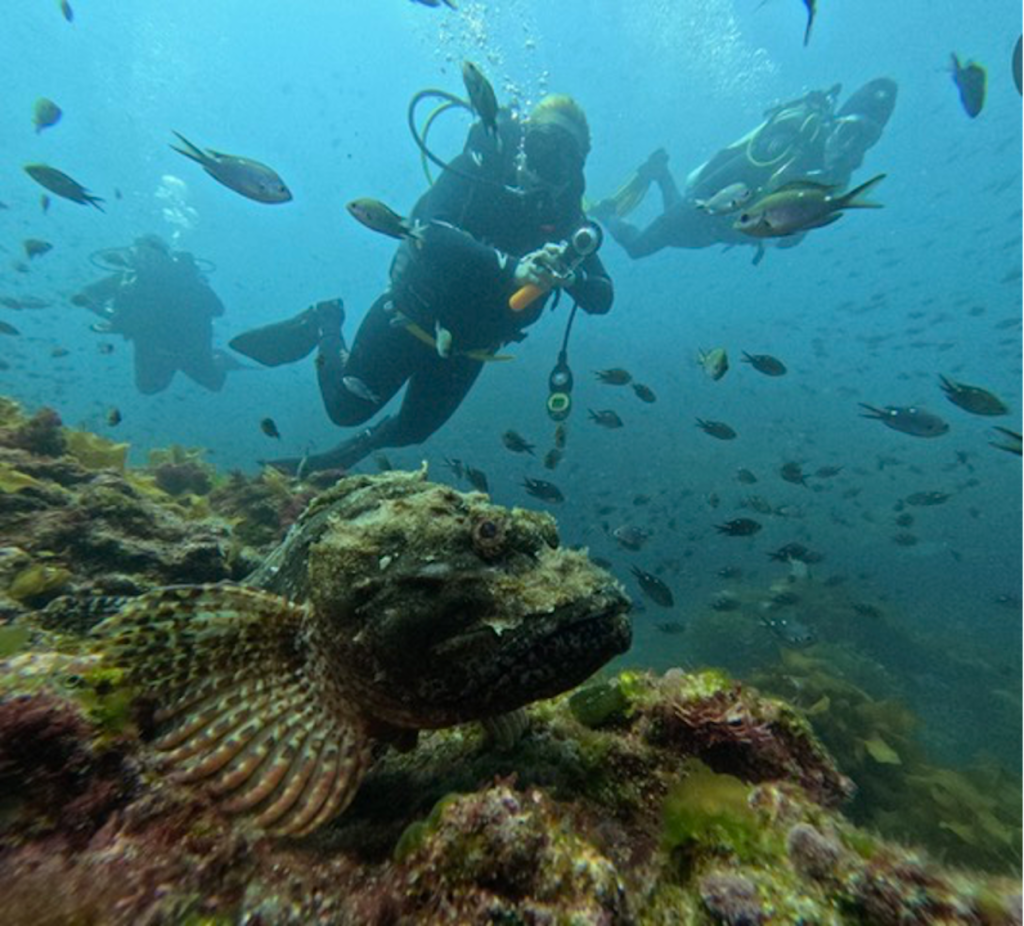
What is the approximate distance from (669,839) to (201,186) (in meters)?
153

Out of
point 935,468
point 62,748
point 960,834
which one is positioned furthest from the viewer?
point 935,468

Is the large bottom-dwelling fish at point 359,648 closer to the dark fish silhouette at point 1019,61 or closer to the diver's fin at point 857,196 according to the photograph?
the diver's fin at point 857,196

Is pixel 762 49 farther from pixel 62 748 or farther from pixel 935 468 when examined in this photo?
pixel 62 748

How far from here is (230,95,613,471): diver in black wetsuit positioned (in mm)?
10070

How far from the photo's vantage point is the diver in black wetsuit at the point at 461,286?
1007 cm

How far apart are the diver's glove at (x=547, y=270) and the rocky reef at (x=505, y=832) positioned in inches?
245

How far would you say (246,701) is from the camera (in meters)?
2.34

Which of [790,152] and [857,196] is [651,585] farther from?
[790,152]

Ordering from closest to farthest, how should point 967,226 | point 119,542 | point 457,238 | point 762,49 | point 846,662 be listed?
1. point 119,542
2. point 457,238
3. point 846,662
4. point 762,49
5. point 967,226

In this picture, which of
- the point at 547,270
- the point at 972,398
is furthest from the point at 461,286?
the point at 972,398

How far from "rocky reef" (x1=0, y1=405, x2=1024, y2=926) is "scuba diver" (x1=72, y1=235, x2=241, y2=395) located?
24921 mm

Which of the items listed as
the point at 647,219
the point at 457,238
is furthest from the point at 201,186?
the point at 457,238

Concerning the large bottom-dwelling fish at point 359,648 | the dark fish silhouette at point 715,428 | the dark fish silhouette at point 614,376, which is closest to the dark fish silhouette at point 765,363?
the dark fish silhouette at point 715,428

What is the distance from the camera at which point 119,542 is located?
4355 millimetres
